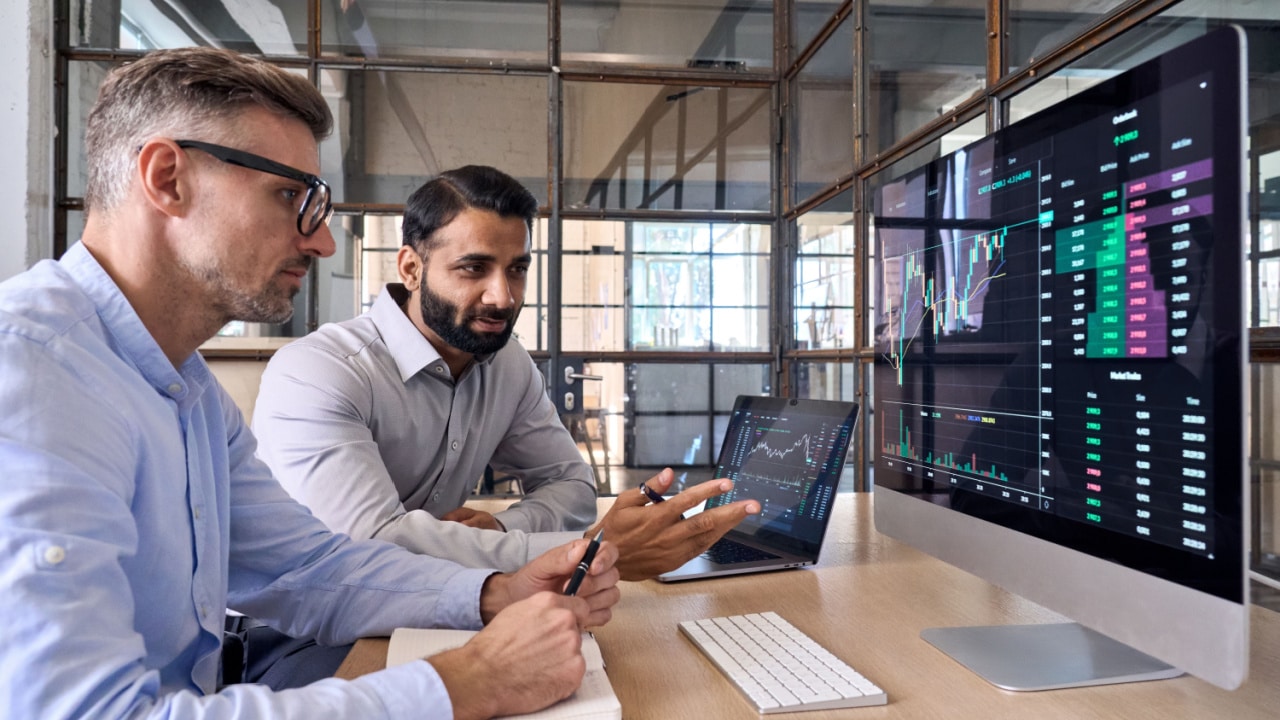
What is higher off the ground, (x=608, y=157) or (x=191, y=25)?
(x=191, y=25)

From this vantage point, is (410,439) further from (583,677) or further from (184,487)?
(583,677)

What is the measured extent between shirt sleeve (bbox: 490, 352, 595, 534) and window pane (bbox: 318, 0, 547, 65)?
8.47ft

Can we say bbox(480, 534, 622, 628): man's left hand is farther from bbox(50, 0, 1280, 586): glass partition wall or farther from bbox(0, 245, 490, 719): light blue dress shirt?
bbox(50, 0, 1280, 586): glass partition wall

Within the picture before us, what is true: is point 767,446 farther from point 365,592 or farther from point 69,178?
point 69,178

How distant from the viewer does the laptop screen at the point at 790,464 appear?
1351 mm

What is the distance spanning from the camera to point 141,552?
0.82 metres

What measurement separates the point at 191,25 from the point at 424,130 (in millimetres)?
1127

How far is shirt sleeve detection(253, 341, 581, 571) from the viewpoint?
4.41 ft

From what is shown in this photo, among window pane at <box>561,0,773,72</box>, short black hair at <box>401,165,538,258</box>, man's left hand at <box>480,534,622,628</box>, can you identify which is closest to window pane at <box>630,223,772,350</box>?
window pane at <box>561,0,773,72</box>

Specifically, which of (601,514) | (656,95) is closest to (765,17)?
(656,95)

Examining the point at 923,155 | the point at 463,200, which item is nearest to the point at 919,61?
the point at 923,155

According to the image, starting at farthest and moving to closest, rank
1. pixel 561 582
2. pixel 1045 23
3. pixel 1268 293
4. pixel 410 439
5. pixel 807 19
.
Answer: pixel 807 19
pixel 1045 23
pixel 410 439
pixel 1268 293
pixel 561 582

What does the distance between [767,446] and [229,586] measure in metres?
0.85

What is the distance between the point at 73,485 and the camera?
66cm
